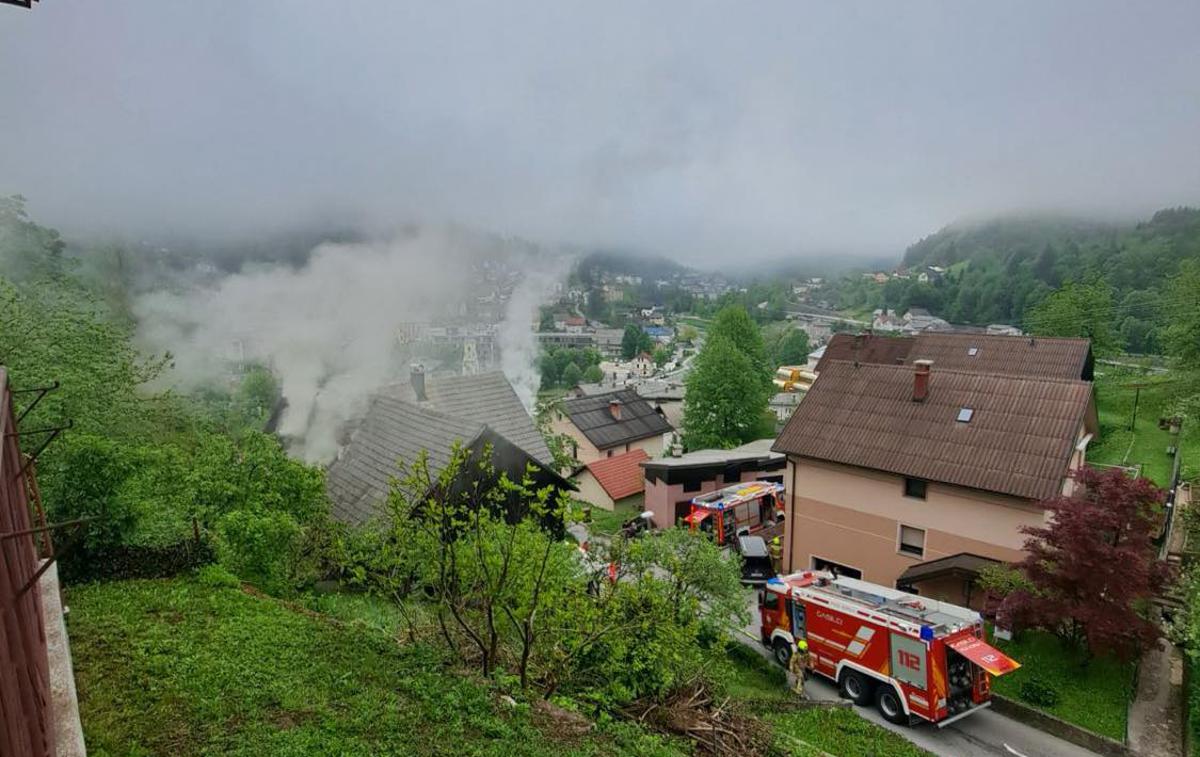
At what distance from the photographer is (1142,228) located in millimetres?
154125

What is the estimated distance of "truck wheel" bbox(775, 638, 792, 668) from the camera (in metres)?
16.5

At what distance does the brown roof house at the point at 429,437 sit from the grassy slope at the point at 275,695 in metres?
6.78

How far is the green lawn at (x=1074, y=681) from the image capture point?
1369 centimetres

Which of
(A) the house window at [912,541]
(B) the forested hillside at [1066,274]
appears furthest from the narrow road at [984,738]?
(B) the forested hillside at [1066,274]

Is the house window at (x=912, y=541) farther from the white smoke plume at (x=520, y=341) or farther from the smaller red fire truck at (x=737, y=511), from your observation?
the white smoke plume at (x=520, y=341)

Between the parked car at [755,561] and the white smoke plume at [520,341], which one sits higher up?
the white smoke plume at [520,341]

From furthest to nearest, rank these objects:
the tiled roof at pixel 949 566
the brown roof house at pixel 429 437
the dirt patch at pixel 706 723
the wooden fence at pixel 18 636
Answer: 1. the brown roof house at pixel 429 437
2. the tiled roof at pixel 949 566
3. the dirt patch at pixel 706 723
4. the wooden fence at pixel 18 636

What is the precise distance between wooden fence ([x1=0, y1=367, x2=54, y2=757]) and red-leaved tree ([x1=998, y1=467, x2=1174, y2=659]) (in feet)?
54.7

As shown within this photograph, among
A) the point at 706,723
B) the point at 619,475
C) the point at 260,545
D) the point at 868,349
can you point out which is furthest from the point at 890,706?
the point at 868,349

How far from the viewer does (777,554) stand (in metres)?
25.1

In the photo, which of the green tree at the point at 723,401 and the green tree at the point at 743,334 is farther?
the green tree at the point at 743,334

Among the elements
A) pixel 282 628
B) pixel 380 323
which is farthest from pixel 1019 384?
pixel 380 323

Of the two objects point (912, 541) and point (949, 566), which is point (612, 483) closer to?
point (912, 541)

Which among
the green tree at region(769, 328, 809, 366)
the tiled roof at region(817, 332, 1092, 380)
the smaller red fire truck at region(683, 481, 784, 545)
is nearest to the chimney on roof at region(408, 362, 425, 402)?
the smaller red fire truck at region(683, 481, 784, 545)
